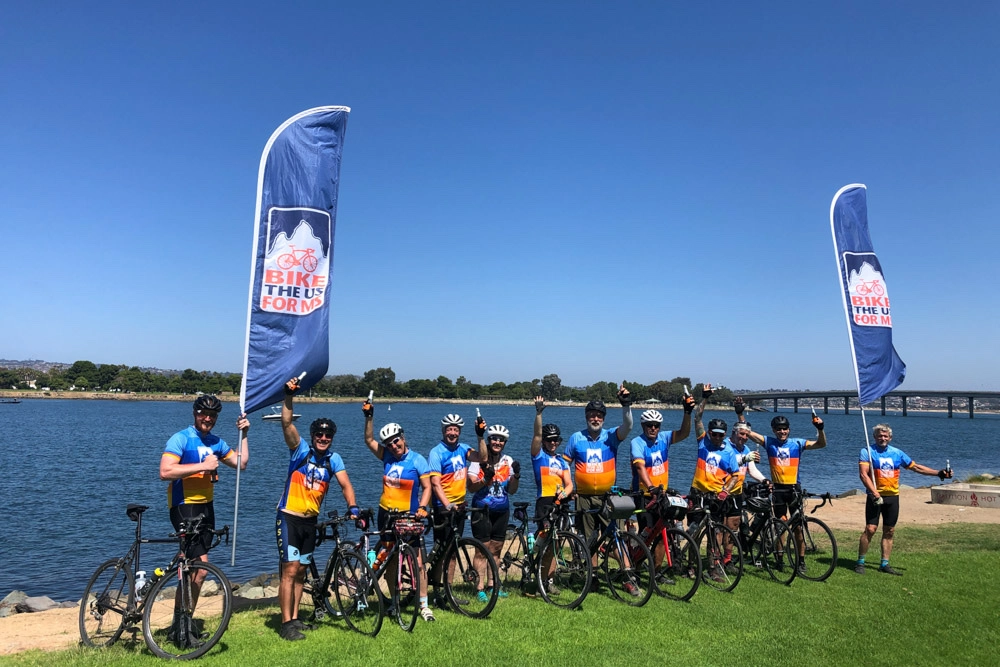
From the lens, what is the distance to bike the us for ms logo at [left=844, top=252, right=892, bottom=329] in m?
11.8

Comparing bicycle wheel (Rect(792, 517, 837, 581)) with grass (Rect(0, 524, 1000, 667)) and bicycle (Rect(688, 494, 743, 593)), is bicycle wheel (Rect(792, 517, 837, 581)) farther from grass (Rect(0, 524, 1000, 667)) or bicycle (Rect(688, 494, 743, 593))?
bicycle (Rect(688, 494, 743, 593))

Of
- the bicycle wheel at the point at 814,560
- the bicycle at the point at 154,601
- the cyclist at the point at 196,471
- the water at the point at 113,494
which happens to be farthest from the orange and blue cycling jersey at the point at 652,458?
the water at the point at 113,494

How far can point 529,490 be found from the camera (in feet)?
87.1

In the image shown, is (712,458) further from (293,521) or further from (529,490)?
(529,490)

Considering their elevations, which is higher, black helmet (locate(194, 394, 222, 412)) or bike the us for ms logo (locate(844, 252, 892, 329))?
bike the us for ms logo (locate(844, 252, 892, 329))

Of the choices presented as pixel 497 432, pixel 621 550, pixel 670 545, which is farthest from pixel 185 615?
pixel 670 545

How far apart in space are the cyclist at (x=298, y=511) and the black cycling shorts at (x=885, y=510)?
26.8 ft

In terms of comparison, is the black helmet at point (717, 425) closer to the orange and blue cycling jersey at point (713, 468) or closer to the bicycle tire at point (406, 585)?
the orange and blue cycling jersey at point (713, 468)

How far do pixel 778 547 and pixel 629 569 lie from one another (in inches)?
110

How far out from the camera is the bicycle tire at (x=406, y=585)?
6.84m

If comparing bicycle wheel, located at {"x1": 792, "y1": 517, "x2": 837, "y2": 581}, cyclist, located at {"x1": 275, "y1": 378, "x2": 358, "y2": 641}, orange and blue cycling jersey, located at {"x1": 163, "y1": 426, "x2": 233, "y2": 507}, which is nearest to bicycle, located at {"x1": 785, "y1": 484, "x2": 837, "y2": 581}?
bicycle wheel, located at {"x1": 792, "y1": 517, "x2": 837, "y2": 581}

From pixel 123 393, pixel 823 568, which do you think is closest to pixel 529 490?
pixel 823 568

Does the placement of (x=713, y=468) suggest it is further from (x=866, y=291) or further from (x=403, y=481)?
(x=866, y=291)

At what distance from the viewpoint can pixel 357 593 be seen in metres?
6.91
